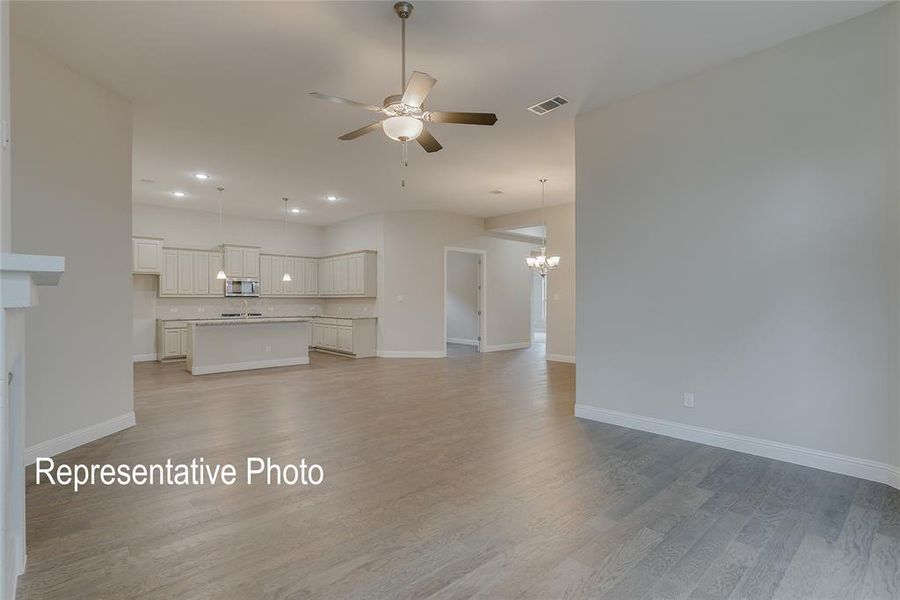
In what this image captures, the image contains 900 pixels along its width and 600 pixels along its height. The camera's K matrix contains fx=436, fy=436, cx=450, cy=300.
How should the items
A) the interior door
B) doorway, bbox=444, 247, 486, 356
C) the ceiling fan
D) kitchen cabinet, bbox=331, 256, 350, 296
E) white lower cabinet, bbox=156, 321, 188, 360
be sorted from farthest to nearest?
doorway, bbox=444, 247, 486, 356 → the interior door → kitchen cabinet, bbox=331, 256, 350, 296 → white lower cabinet, bbox=156, 321, 188, 360 → the ceiling fan

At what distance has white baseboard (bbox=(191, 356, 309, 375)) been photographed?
6.84 metres

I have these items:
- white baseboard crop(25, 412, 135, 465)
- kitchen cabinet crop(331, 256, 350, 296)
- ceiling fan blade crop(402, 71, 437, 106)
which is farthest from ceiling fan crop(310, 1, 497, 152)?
kitchen cabinet crop(331, 256, 350, 296)

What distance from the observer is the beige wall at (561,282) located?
27.6 ft

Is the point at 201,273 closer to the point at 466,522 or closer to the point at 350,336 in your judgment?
the point at 350,336

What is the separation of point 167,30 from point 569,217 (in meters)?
6.85

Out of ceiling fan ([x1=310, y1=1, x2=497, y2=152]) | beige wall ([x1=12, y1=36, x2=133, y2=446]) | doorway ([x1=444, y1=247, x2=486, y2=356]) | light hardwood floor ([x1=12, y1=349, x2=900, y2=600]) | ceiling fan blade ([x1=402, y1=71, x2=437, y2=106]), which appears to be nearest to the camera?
light hardwood floor ([x1=12, y1=349, x2=900, y2=600])


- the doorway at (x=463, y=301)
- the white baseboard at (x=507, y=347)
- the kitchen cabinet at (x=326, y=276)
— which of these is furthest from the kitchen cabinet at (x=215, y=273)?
the white baseboard at (x=507, y=347)

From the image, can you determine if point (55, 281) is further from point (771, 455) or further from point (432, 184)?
point (432, 184)

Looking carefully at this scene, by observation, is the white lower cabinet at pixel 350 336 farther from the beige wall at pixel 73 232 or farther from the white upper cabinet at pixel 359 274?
the beige wall at pixel 73 232

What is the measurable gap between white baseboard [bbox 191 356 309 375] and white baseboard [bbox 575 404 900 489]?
18.1 ft

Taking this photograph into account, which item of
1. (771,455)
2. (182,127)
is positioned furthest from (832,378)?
(182,127)

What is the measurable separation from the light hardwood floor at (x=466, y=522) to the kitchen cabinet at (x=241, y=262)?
17.9 ft

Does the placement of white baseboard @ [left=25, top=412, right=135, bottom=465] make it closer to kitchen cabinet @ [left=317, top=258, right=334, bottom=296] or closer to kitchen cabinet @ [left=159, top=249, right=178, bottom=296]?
kitchen cabinet @ [left=159, top=249, right=178, bottom=296]

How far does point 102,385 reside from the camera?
3795 mm
